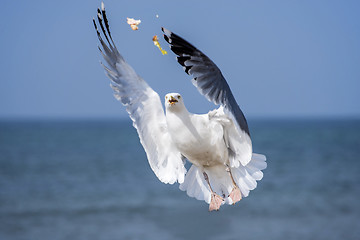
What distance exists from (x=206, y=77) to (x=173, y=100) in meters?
0.44

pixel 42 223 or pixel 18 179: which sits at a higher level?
pixel 42 223

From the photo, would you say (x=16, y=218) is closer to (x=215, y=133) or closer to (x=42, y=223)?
(x=42, y=223)

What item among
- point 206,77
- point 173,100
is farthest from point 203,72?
point 173,100

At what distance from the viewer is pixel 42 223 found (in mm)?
14133

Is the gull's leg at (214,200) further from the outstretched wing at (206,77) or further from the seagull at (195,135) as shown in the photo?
the outstretched wing at (206,77)

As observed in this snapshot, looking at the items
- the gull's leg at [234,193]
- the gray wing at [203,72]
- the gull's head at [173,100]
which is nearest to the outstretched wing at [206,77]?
the gray wing at [203,72]

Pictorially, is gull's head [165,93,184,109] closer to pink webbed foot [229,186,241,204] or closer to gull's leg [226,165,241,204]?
gull's leg [226,165,241,204]

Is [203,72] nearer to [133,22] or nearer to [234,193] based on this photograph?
[133,22]

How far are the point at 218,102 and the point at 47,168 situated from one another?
2289 centimetres

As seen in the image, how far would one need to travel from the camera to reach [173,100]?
15.0 ft

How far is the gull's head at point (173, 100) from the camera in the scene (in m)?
4.56

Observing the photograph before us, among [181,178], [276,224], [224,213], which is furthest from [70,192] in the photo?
[181,178]

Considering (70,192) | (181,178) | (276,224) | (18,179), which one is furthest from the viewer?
(18,179)

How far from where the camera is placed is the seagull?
448 cm
